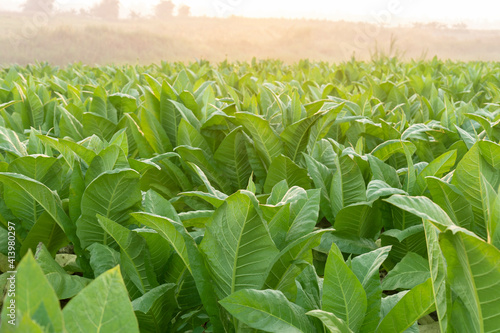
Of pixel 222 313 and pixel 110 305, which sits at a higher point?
pixel 110 305

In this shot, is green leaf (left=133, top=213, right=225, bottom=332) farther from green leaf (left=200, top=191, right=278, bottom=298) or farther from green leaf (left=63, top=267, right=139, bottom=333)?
green leaf (left=63, top=267, right=139, bottom=333)

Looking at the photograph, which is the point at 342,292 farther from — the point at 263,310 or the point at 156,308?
the point at 156,308

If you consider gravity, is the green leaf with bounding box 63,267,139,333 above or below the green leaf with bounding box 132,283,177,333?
above

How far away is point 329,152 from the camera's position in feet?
5.40

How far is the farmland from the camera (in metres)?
0.73

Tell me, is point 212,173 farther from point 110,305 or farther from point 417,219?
point 110,305

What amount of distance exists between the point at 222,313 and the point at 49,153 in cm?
86

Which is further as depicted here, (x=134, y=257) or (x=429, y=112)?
(x=429, y=112)

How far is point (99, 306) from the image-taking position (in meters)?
0.59

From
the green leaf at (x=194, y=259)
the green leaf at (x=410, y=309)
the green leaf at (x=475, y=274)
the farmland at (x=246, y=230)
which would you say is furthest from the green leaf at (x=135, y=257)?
the green leaf at (x=475, y=274)

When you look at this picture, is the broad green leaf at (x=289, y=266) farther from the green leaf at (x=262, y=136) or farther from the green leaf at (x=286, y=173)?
the green leaf at (x=262, y=136)

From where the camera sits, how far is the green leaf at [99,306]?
0.59 metres

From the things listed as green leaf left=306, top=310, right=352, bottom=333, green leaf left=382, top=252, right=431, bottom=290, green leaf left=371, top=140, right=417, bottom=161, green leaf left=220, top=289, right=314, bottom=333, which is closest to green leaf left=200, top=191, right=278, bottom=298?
green leaf left=220, top=289, right=314, bottom=333

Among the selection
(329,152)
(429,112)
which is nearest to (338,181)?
(329,152)
